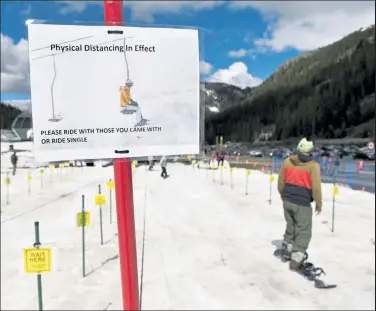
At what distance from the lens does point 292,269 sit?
5172 millimetres

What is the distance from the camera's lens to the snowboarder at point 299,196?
4.81 meters

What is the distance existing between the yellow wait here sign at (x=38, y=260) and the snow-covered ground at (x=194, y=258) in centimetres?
56

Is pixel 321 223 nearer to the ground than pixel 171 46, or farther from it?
nearer to the ground

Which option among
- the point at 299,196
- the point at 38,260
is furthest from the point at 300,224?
the point at 38,260

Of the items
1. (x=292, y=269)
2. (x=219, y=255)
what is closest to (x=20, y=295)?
(x=219, y=255)

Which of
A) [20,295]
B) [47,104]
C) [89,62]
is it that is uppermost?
[89,62]

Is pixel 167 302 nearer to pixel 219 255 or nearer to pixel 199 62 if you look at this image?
pixel 219 255

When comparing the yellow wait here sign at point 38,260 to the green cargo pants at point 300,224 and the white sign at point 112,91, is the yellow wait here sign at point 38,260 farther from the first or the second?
the green cargo pants at point 300,224

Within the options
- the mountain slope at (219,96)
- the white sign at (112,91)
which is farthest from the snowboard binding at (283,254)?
the white sign at (112,91)

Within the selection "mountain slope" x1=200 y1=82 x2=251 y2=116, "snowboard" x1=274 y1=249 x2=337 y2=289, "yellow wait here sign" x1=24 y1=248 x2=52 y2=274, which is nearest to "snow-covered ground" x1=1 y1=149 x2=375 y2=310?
"snowboard" x1=274 y1=249 x2=337 y2=289

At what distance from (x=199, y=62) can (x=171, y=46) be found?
5.7 inches

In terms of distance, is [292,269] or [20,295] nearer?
[20,295]

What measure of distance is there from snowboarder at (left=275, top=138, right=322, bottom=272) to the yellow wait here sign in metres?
3.23

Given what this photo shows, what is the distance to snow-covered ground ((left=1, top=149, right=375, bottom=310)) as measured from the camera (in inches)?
172
